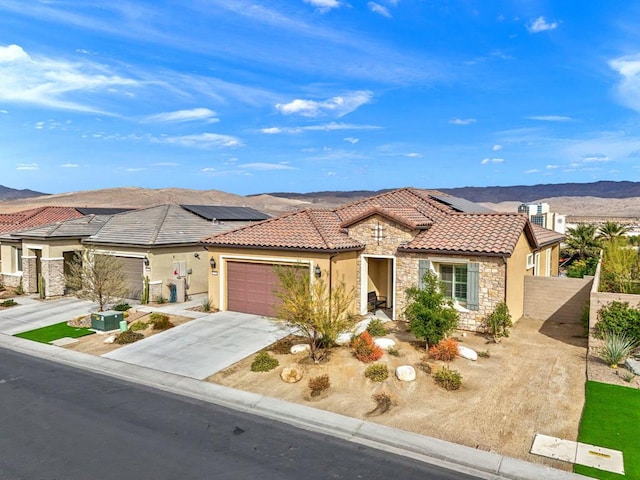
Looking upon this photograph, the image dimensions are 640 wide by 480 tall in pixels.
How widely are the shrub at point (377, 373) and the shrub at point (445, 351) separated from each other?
1935 mm

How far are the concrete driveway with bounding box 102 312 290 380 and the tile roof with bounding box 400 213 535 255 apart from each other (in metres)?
6.70

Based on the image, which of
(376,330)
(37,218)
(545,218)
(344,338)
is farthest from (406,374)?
(37,218)

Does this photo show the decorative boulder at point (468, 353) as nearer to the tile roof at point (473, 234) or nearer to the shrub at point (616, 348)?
the shrub at point (616, 348)

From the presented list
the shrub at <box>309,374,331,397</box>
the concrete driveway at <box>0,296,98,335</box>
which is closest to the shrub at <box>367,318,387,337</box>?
the shrub at <box>309,374,331,397</box>

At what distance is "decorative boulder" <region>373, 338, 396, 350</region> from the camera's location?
14164 millimetres

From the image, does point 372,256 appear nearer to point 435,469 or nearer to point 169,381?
point 169,381

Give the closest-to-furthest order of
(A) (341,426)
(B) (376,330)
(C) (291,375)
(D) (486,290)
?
(A) (341,426) < (C) (291,375) < (B) (376,330) < (D) (486,290)

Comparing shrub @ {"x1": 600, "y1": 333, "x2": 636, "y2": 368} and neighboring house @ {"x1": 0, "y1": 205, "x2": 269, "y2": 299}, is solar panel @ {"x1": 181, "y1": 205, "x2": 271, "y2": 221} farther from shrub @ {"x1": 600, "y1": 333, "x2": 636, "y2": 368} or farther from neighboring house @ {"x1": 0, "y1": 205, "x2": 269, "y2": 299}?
shrub @ {"x1": 600, "y1": 333, "x2": 636, "y2": 368}

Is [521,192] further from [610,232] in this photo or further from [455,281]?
[455,281]

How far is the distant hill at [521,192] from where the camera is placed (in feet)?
524

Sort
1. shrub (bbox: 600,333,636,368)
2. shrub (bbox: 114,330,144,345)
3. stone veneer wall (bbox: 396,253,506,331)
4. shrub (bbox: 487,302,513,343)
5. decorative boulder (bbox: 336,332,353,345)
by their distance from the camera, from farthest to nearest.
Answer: shrub (bbox: 114,330,144,345)
stone veneer wall (bbox: 396,253,506,331)
shrub (bbox: 487,302,513,343)
decorative boulder (bbox: 336,332,353,345)
shrub (bbox: 600,333,636,368)

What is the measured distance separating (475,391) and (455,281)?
6345mm

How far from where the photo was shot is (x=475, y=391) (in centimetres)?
1127

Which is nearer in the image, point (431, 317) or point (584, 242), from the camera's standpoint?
point (431, 317)
